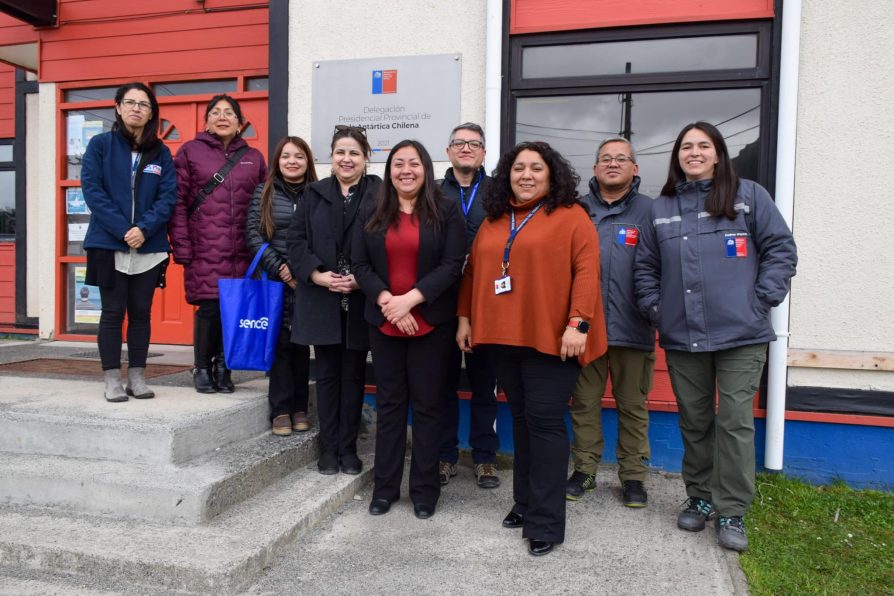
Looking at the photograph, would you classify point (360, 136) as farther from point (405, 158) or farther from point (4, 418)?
point (4, 418)

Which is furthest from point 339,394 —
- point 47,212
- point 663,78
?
point 47,212

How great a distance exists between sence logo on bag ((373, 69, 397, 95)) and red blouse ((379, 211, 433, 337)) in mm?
1735

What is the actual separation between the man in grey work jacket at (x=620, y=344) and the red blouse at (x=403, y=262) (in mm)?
1023

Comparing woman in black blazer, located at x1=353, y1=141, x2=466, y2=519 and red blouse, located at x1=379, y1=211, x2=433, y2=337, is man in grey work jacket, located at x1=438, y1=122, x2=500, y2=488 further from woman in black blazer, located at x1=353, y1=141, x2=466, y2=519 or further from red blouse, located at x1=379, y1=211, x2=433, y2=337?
red blouse, located at x1=379, y1=211, x2=433, y2=337

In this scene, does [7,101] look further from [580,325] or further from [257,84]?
[580,325]

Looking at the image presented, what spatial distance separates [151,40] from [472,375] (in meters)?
4.47

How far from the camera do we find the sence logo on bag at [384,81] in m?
4.35

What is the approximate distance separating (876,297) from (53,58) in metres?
7.02

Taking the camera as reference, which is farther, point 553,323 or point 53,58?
point 53,58

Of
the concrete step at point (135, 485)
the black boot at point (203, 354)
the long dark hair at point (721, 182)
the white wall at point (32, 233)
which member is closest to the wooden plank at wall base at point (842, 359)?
the long dark hair at point (721, 182)

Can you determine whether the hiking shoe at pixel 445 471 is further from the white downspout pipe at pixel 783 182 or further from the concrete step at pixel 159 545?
the white downspout pipe at pixel 783 182

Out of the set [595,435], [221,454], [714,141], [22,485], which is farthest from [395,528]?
[714,141]

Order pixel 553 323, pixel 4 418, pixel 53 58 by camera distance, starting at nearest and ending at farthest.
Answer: pixel 553 323
pixel 4 418
pixel 53 58

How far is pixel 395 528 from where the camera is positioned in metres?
3.05
